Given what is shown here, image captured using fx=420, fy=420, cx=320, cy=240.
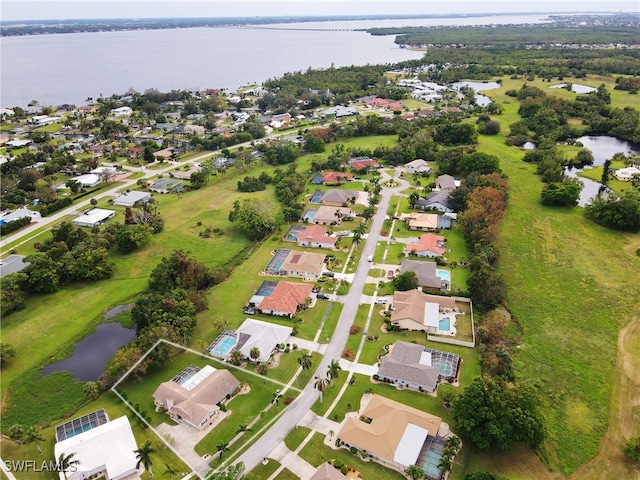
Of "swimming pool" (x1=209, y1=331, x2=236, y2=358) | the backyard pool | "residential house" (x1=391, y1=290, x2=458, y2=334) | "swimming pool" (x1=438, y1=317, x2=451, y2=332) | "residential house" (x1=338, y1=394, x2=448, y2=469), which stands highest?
"residential house" (x1=338, y1=394, x2=448, y2=469)

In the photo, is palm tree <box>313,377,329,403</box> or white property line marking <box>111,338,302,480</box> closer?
white property line marking <box>111,338,302,480</box>

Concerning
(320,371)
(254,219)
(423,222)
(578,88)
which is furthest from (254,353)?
(578,88)

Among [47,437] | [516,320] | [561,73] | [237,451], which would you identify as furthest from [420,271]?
[561,73]

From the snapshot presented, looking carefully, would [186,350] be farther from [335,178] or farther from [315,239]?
[335,178]

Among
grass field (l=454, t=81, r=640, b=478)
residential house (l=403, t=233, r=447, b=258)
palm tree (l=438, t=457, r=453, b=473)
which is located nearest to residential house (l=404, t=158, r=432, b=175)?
grass field (l=454, t=81, r=640, b=478)

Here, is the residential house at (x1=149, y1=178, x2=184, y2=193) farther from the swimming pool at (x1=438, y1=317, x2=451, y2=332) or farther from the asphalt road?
the swimming pool at (x1=438, y1=317, x2=451, y2=332)

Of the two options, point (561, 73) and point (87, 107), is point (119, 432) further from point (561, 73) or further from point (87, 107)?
point (561, 73)
